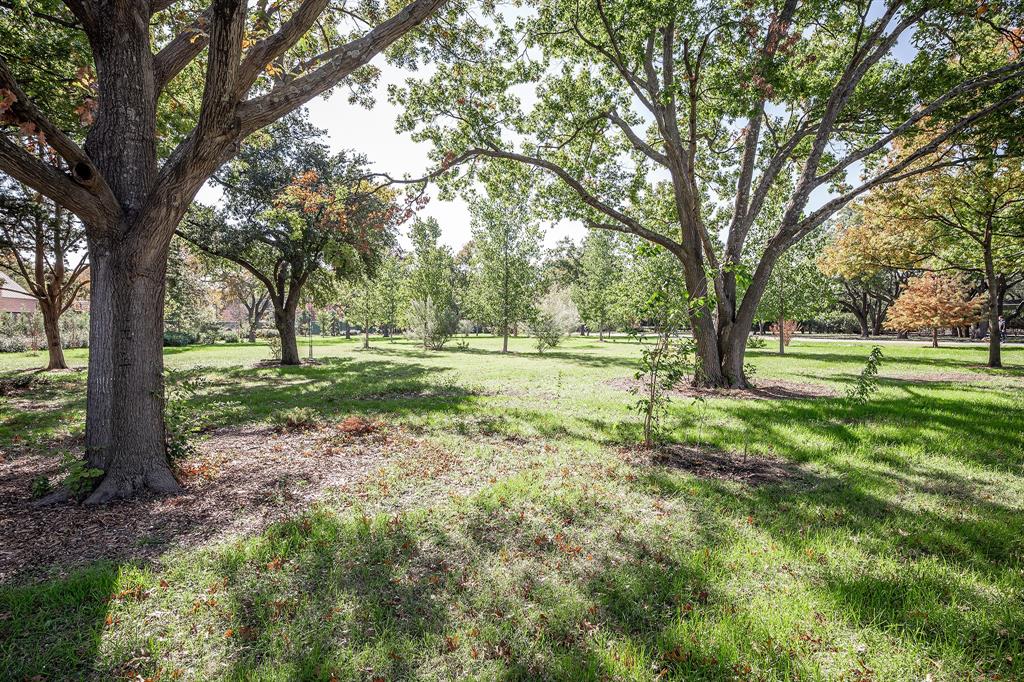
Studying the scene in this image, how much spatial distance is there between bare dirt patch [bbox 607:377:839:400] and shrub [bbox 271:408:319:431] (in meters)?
6.79

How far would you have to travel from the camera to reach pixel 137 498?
4.05 metres

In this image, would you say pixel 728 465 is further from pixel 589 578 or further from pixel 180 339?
pixel 180 339

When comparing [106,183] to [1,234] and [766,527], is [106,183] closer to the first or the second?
[766,527]

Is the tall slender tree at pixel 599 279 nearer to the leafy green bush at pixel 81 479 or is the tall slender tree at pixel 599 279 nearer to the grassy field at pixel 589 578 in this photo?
the grassy field at pixel 589 578

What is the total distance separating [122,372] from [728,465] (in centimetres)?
704

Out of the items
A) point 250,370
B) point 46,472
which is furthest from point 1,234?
point 46,472

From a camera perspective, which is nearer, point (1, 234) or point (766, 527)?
point (766, 527)

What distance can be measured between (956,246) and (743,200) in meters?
15.3

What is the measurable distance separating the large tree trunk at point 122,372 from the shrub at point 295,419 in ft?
9.38

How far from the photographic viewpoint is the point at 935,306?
86.0ft

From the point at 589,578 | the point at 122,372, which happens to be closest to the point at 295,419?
the point at 122,372

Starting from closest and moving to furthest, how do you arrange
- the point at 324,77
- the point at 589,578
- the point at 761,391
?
the point at 589,578 → the point at 324,77 → the point at 761,391

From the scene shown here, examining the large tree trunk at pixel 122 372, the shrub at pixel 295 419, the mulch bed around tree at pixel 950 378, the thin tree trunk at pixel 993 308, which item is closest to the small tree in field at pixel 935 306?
the thin tree trunk at pixel 993 308

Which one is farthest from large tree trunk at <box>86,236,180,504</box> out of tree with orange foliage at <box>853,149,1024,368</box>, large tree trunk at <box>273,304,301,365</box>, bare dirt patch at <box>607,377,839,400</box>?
tree with orange foliage at <box>853,149,1024,368</box>
